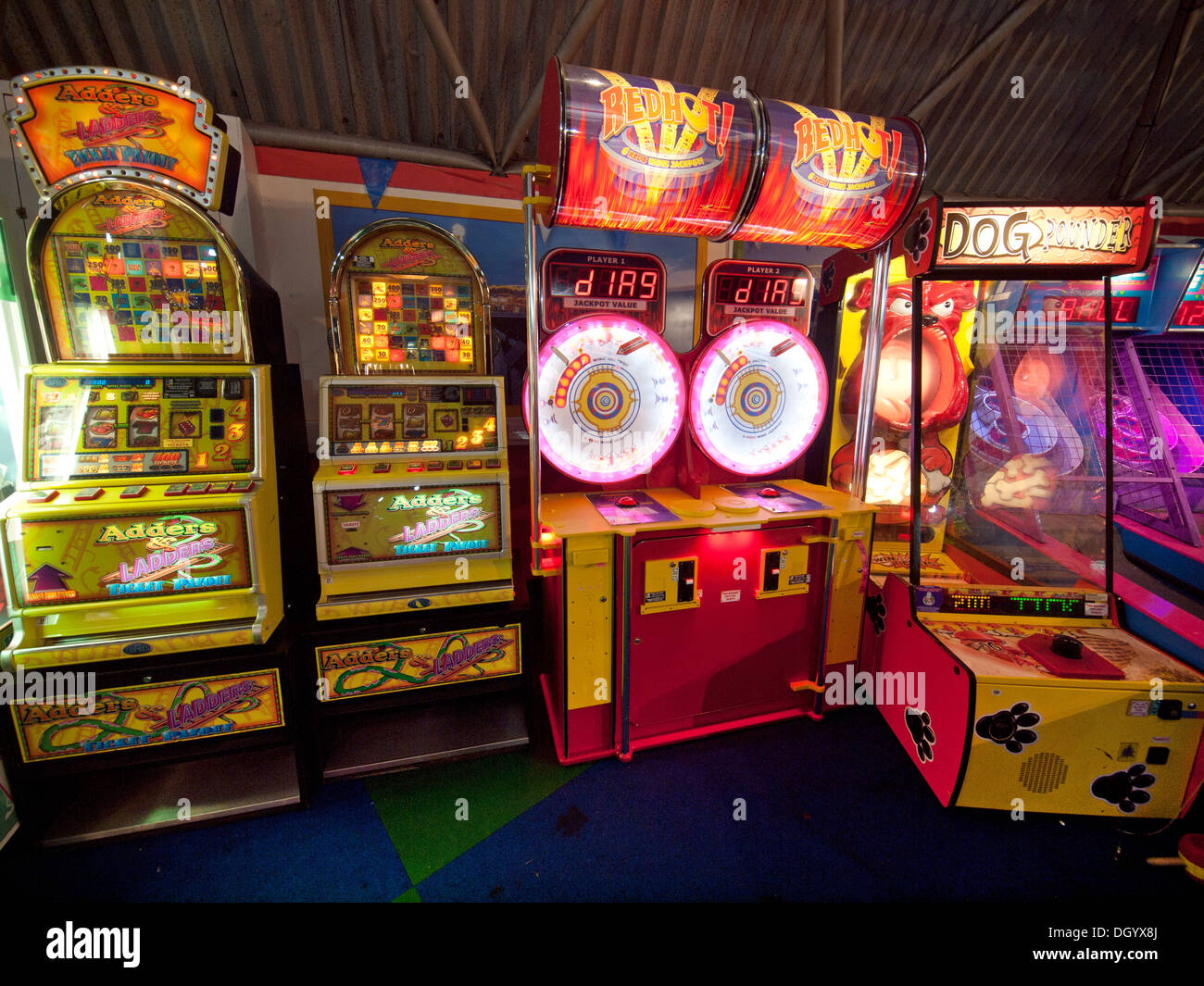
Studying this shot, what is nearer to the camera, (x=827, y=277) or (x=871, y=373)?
(x=871, y=373)

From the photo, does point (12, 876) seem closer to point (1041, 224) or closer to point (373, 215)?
point (373, 215)

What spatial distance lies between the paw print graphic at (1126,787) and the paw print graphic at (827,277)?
248cm

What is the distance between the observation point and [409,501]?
6.72 feet

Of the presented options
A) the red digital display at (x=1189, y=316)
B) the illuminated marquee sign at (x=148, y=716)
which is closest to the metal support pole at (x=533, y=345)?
the illuminated marquee sign at (x=148, y=716)

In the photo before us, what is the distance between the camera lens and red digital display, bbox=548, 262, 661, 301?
7.60 ft

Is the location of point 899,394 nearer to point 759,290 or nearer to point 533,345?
point 759,290

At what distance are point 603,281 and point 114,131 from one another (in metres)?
1.90

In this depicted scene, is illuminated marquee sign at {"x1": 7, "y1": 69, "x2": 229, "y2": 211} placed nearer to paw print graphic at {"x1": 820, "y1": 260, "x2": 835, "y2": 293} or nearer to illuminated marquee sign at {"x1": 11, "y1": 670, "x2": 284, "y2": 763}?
illuminated marquee sign at {"x1": 11, "y1": 670, "x2": 284, "y2": 763}

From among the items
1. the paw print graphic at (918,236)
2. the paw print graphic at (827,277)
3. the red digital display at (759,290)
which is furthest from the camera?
the paw print graphic at (827,277)

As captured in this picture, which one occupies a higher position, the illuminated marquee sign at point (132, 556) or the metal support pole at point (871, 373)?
the metal support pole at point (871, 373)

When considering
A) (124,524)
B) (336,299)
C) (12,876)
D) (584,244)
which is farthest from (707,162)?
(12,876)

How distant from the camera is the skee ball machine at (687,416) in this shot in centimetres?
189

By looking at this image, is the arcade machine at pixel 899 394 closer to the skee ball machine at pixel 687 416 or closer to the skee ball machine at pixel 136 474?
the skee ball machine at pixel 687 416

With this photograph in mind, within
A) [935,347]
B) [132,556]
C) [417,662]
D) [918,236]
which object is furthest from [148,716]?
[935,347]
